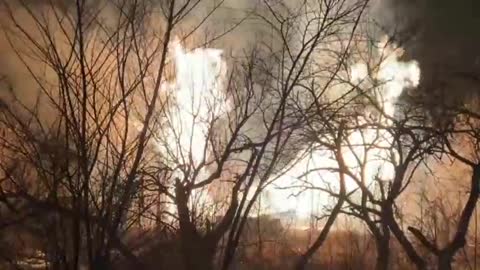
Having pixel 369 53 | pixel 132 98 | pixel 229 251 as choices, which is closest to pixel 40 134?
pixel 132 98

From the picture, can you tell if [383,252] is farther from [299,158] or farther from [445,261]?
[299,158]

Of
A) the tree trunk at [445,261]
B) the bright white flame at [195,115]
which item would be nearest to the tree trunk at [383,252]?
the tree trunk at [445,261]

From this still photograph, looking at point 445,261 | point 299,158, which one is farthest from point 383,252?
point 299,158

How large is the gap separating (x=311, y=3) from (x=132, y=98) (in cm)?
411

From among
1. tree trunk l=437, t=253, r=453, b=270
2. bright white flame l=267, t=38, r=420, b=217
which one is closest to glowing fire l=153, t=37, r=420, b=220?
bright white flame l=267, t=38, r=420, b=217

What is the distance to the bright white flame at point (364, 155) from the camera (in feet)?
48.7

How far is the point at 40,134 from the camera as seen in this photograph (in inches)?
281

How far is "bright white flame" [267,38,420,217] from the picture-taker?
584 inches

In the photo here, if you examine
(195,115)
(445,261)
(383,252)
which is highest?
(195,115)

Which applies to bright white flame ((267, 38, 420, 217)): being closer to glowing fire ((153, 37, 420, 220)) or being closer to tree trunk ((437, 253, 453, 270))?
glowing fire ((153, 37, 420, 220))

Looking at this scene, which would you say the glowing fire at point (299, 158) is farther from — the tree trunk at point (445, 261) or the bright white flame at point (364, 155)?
the tree trunk at point (445, 261)

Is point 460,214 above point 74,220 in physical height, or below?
above

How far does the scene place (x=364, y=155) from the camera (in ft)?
49.6

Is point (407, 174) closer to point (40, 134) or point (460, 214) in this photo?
point (460, 214)
